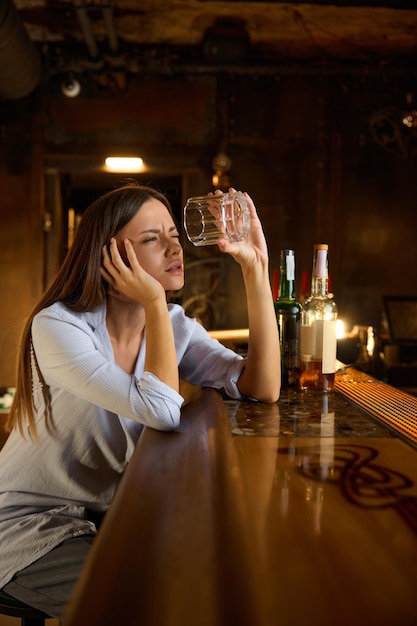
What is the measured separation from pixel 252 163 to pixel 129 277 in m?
4.07

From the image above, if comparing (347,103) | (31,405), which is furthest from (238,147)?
(31,405)

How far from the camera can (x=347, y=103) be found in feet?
17.2

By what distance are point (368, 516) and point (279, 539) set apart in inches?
5.2

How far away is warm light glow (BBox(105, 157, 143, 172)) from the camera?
5027 millimetres

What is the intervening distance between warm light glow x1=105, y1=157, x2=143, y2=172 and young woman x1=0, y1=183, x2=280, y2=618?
354cm

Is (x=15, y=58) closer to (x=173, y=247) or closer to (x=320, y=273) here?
(x=173, y=247)

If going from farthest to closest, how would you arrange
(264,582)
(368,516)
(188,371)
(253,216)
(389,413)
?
(188,371) → (253,216) → (389,413) → (368,516) → (264,582)

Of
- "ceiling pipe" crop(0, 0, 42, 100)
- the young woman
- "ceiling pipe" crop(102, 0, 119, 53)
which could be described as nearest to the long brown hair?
the young woman

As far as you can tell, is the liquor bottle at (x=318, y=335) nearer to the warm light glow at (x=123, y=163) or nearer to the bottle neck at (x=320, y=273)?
the bottle neck at (x=320, y=273)

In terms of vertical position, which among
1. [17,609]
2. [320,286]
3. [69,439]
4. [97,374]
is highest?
[320,286]

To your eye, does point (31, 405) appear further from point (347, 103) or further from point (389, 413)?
point (347, 103)

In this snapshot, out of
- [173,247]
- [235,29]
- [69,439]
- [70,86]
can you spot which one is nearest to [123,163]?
[70,86]

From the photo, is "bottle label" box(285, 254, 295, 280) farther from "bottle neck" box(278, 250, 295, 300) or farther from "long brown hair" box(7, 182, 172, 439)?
"long brown hair" box(7, 182, 172, 439)

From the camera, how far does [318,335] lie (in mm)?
1494
